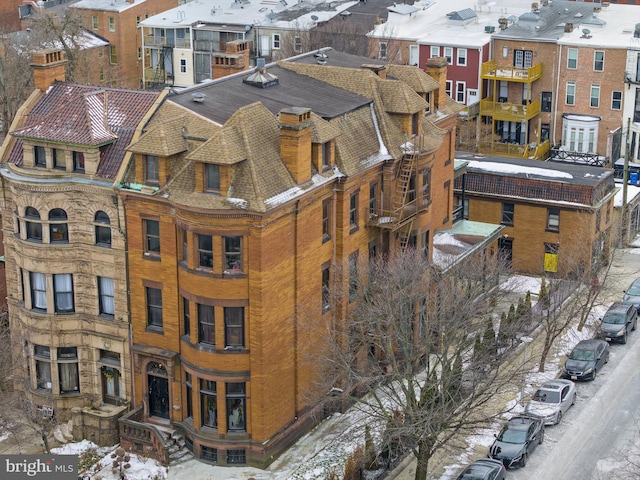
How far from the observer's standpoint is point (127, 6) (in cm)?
12350

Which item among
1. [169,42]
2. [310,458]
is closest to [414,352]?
[310,458]

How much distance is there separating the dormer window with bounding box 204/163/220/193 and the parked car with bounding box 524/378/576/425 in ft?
63.2

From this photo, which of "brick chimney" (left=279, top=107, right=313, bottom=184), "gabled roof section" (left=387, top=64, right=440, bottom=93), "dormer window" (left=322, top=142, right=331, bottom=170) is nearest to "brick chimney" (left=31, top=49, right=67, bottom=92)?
"brick chimney" (left=279, top=107, right=313, bottom=184)

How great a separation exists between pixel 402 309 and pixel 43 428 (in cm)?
1707

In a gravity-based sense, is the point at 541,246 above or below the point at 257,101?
below

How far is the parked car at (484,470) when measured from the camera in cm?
5056

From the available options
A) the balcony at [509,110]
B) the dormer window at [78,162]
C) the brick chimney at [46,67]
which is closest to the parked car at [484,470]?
the dormer window at [78,162]

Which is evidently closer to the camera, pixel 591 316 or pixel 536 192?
pixel 591 316

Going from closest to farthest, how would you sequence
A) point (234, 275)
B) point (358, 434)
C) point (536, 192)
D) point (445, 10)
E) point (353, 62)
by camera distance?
point (234, 275)
point (358, 434)
point (353, 62)
point (536, 192)
point (445, 10)

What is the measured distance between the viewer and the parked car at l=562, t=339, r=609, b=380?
62.3 m

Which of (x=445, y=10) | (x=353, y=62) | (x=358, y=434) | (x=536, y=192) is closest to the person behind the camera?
(x=358, y=434)

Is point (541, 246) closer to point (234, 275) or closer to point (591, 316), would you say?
point (591, 316)

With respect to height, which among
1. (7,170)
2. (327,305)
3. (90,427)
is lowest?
(90,427)

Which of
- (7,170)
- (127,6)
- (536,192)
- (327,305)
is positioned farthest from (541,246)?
(127,6)
